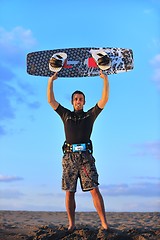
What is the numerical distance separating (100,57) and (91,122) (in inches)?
43.7

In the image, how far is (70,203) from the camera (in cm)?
708

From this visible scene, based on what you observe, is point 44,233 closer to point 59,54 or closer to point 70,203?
point 70,203

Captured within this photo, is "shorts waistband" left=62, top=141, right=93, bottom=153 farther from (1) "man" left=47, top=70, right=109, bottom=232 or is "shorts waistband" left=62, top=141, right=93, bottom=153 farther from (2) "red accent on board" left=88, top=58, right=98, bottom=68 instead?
(2) "red accent on board" left=88, top=58, right=98, bottom=68

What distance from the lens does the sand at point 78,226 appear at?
Answer: 275 inches

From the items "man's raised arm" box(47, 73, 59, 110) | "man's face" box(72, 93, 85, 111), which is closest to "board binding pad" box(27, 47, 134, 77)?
"man's raised arm" box(47, 73, 59, 110)

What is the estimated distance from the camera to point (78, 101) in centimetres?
721

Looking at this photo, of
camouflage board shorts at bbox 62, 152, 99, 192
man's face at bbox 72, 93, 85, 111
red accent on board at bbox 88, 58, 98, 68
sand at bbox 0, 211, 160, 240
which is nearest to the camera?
camouflage board shorts at bbox 62, 152, 99, 192

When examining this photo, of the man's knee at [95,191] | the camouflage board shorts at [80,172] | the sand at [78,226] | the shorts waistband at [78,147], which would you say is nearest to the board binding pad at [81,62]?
the shorts waistband at [78,147]

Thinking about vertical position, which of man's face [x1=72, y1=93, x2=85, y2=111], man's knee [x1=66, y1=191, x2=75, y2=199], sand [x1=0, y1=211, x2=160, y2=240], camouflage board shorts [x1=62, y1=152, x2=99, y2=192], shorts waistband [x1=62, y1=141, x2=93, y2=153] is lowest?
sand [x1=0, y1=211, x2=160, y2=240]

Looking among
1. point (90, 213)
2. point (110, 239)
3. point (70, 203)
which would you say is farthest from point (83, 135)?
point (90, 213)

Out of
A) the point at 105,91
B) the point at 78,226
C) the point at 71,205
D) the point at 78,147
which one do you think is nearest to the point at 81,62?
the point at 105,91

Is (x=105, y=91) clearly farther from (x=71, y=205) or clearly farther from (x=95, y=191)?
(x=71, y=205)

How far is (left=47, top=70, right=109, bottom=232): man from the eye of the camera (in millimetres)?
6926

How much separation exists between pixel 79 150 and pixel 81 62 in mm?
1830
